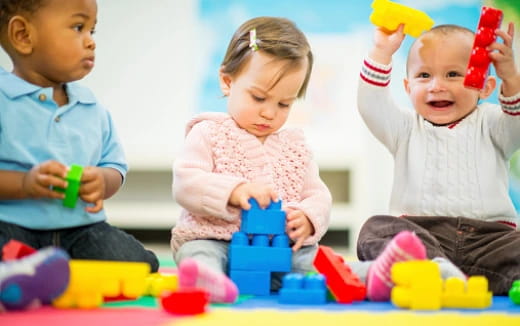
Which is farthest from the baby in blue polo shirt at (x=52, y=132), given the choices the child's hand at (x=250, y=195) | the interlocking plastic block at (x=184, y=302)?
the interlocking plastic block at (x=184, y=302)

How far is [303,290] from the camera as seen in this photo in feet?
3.78

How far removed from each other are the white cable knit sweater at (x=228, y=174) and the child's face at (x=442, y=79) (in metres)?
0.32

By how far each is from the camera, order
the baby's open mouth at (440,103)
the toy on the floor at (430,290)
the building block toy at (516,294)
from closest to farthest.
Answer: the toy on the floor at (430,290) → the building block toy at (516,294) → the baby's open mouth at (440,103)

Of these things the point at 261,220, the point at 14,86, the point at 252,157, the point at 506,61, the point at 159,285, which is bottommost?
the point at 159,285

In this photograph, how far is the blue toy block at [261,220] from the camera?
1286 millimetres

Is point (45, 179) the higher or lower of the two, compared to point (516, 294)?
higher

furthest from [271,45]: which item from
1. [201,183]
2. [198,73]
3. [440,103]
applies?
[198,73]

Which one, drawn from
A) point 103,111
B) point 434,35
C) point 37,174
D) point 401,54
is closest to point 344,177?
point 401,54

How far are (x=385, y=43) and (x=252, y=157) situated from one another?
409 millimetres

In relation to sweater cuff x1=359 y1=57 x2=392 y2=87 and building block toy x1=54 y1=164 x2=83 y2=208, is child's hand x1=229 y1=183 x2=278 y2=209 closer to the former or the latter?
building block toy x1=54 y1=164 x2=83 y2=208

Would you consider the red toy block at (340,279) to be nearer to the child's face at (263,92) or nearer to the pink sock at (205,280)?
the pink sock at (205,280)

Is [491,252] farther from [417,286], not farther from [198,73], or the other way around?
[198,73]

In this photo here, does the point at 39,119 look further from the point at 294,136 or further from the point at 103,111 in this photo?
the point at 294,136

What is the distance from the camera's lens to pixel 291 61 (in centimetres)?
148
